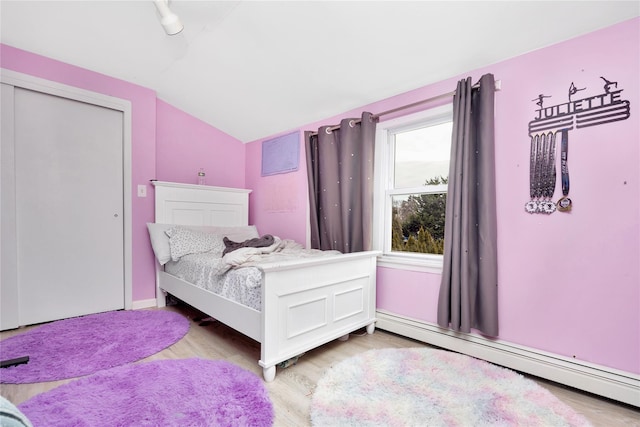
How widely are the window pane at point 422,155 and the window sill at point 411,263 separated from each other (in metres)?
0.62

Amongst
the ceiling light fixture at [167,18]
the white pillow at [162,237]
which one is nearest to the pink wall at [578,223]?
the ceiling light fixture at [167,18]

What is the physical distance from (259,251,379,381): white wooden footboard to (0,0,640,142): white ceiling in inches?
58.1

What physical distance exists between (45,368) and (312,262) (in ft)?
5.68

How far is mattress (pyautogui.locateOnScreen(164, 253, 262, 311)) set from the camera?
1.80m

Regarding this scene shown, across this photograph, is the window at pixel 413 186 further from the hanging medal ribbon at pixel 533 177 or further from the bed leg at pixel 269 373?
the bed leg at pixel 269 373

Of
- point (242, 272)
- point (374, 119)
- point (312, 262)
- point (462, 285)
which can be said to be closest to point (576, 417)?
point (462, 285)

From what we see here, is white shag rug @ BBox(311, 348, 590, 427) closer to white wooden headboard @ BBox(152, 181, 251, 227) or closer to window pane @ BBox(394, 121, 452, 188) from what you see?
window pane @ BBox(394, 121, 452, 188)

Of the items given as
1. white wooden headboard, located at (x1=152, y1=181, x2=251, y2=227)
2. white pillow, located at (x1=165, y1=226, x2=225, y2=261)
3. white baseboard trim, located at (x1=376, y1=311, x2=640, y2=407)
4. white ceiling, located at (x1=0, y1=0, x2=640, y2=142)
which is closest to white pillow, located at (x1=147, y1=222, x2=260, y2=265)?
white pillow, located at (x1=165, y1=226, x2=225, y2=261)

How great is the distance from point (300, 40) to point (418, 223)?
5.59ft

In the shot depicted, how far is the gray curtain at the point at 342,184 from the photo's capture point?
2.53 meters

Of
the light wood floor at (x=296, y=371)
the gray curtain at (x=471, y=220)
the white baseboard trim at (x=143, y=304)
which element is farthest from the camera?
the white baseboard trim at (x=143, y=304)

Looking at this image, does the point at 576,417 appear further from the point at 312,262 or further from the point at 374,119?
the point at 374,119

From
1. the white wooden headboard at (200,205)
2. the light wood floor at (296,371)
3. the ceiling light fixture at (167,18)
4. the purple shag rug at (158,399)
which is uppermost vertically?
the ceiling light fixture at (167,18)

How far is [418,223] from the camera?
2480 millimetres
